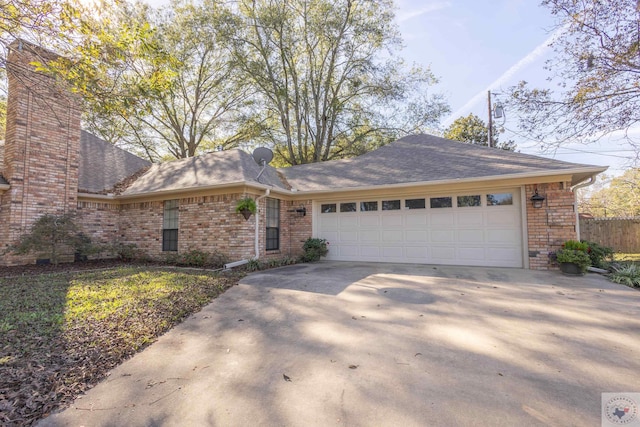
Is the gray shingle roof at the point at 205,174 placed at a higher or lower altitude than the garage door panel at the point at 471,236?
higher

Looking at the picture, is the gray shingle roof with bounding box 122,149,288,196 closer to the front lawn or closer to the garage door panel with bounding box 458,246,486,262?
the front lawn

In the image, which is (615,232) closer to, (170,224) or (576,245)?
(576,245)

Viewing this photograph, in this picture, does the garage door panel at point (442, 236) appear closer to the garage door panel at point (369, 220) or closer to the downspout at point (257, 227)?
the garage door panel at point (369, 220)

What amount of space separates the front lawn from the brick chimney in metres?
2.92

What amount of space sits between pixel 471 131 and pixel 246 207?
15613 millimetres

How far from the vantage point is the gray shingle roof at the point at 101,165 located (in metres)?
10.0

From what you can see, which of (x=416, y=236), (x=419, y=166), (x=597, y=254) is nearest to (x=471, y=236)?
(x=416, y=236)

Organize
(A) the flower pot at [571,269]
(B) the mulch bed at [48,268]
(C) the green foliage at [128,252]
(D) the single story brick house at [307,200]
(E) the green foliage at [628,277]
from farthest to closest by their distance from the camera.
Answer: (C) the green foliage at [128,252]
(D) the single story brick house at [307,200]
(B) the mulch bed at [48,268]
(A) the flower pot at [571,269]
(E) the green foliage at [628,277]

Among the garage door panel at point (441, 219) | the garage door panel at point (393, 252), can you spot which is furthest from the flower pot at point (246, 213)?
the garage door panel at point (441, 219)

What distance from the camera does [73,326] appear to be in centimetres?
330

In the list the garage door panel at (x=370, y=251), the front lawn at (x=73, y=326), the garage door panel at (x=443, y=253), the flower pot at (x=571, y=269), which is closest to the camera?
the front lawn at (x=73, y=326)

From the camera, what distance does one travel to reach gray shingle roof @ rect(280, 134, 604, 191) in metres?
7.45

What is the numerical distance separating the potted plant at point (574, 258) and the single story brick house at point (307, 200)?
36 cm

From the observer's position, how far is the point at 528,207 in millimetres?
7176
